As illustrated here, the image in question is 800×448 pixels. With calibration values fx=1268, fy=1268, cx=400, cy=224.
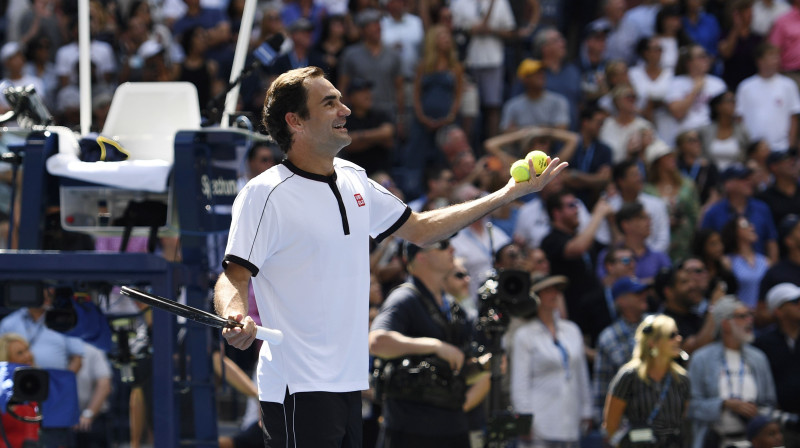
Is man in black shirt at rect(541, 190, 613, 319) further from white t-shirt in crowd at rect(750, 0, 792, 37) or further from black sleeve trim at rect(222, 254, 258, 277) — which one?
black sleeve trim at rect(222, 254, 258, 277)

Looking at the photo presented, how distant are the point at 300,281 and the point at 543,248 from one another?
19.1 ft

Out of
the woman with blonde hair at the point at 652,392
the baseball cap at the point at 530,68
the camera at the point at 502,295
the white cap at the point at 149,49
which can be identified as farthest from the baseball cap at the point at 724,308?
the white cap at the point at 149,49

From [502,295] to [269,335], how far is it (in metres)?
3.07

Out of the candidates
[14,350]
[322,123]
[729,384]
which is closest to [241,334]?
[322,123]

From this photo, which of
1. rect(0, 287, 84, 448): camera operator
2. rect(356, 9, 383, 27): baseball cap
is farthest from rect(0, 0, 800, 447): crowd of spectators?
rect(0, 287, 84, 448): camera operator

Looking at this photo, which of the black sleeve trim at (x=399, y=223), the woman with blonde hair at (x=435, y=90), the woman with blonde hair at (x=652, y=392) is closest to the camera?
the black sleeve trim at (x=399, y=223)

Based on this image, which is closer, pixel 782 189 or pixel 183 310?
pixel 183 310

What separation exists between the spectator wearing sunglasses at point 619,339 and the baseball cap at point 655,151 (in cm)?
261

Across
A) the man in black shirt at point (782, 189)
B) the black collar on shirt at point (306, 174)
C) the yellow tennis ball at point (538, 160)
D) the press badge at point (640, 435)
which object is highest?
the man in black shirt at point (782, 189)

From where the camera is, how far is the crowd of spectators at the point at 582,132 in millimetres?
8750

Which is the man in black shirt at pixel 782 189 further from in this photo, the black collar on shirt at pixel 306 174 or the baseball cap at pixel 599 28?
the black collar on shirt at pixel 306 174

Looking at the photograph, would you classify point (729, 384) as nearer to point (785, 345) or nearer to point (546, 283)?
point (785, 345)

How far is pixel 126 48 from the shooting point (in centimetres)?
1380

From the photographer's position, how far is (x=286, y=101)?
14.4 feet
